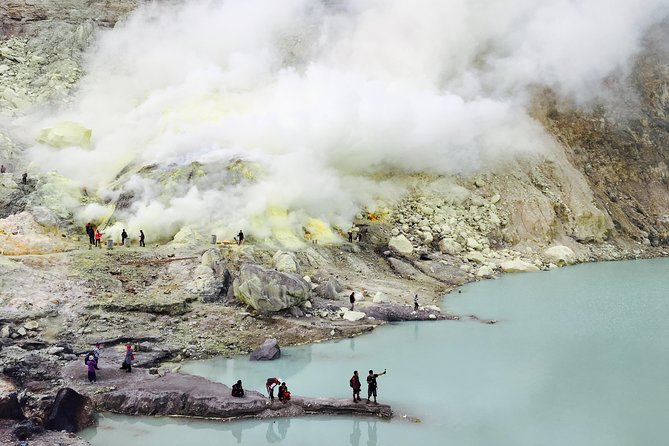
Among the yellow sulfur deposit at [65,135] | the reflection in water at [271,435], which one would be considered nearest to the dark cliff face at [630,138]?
the yellow sulfur deposit at [65,135]

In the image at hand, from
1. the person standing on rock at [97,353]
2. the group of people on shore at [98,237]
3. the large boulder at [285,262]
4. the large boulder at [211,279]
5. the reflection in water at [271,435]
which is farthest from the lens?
the group of people on shore at [98,237]

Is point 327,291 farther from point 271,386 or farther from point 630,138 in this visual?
point 630,138

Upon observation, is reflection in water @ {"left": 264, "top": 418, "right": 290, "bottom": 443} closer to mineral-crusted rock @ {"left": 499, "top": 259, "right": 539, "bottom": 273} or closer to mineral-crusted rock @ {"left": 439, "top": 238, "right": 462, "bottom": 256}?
mineral-crusted rock @ {"left": 439, "top": 238, "right": 462, "bottom": 256}

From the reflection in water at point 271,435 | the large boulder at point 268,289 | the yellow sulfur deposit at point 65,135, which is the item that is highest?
the yellow sulfur deposit at point 65,135

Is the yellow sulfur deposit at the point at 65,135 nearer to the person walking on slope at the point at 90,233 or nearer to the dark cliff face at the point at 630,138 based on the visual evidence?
the person walking on slope at the point at 90,233

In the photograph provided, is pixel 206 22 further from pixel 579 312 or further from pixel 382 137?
pixel 579 312

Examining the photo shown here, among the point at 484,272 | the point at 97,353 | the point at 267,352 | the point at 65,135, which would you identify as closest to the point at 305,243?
the point at 484,272

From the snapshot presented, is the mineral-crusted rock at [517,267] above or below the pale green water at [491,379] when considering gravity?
above

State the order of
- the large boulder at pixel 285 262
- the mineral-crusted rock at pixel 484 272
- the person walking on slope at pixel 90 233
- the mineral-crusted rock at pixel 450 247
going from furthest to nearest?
the mineral-crusted rock at pixel 450 247, the mineral-crusted rock at pixel 484 272, the person walking on slope at pixel 90 233, the large boulder at pixel 285 262
